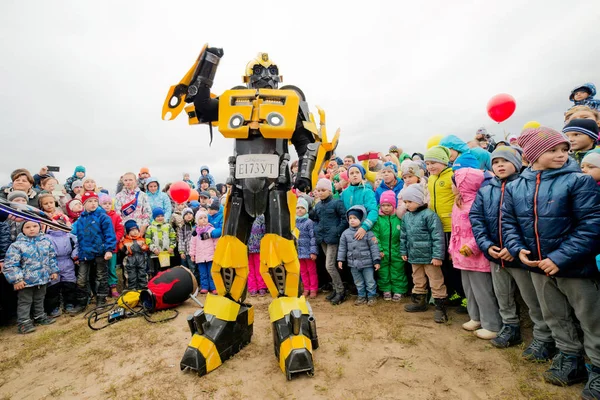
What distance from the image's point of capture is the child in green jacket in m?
4.83

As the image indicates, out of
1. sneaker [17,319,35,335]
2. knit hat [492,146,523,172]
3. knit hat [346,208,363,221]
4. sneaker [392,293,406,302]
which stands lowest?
sneaker [17,319,35,335]

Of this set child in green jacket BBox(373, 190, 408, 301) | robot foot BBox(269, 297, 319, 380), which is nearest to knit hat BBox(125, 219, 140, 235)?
robot foot BBox(269, 297, 319, 380)

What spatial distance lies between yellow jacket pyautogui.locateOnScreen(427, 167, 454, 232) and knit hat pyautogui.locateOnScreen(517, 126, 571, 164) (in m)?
1.27

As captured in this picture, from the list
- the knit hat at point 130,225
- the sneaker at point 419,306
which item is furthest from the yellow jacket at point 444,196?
the knit hat at point 130,225

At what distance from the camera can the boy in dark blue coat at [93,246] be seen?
554 centimetres

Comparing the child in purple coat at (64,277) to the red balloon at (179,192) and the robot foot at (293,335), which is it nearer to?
the red balloon at (179,192)

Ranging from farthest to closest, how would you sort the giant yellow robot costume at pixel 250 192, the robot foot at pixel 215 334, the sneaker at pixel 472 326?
1. the sneaker at pixel 472 326
2. the giant yellow robot costume at pixel 250 192
3. the robot foot at pixel 215 334

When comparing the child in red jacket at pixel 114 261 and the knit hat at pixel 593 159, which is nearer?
the knit hat at pixel 593 159

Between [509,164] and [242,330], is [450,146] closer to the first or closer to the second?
[509,164]

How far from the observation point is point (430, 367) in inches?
112

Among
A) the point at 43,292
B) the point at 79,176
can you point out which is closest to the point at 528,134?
the point at 43,292

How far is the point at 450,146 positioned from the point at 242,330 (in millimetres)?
3621

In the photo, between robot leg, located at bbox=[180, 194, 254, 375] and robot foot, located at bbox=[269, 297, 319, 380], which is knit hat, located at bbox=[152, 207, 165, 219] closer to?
robot leg, located at bbox=[180, 194, 254, 375]

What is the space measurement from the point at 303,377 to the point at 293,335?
36 centimetres
